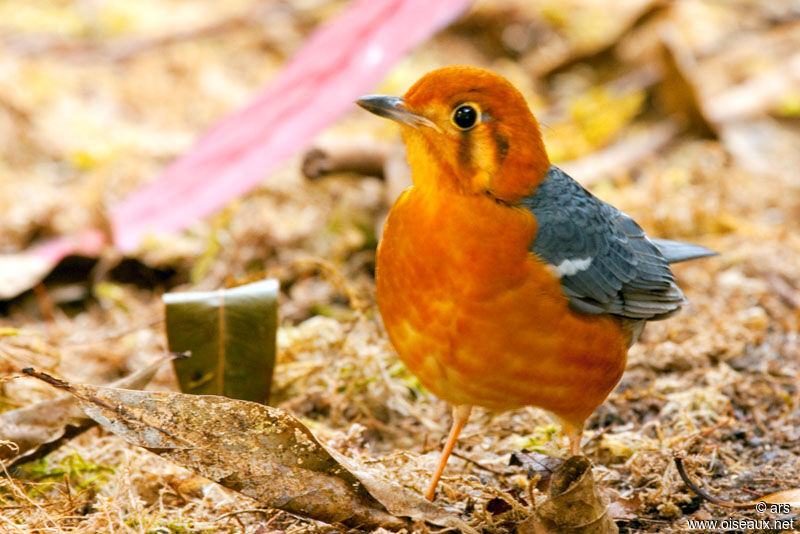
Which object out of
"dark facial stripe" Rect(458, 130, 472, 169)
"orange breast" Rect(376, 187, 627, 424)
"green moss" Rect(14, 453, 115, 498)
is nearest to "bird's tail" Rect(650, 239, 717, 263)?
"orange breast" Rect(376, 187, 627, 424)

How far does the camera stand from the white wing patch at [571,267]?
116 inches

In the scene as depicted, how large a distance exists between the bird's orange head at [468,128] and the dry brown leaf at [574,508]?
2.87 feet

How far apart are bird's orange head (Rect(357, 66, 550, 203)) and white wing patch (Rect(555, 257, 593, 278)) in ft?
0.85

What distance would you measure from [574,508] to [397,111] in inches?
51.2

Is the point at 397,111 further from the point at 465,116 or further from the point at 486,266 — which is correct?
the point at 486,266

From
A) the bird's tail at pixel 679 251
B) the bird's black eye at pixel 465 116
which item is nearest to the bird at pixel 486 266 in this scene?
the bird's black eye at pixel 465 116

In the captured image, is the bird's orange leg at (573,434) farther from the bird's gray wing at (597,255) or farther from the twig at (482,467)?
the bird's gray wing at (597,255)

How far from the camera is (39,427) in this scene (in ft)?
9.98

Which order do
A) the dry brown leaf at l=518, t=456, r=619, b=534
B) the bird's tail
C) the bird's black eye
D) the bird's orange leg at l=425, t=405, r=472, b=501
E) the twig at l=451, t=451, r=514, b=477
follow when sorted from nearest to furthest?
1. the dry brown leaf at l=518, t=456, r=619, b=534
2. the bird's black eye
3. the bird's orange leg at l=425, t=405, r=472, b=501
4. the twig at l=451, t=451, r=514, b=477
5. the bird's tail

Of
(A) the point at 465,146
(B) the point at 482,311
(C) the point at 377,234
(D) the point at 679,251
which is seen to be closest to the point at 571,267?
(B) the point at 482,311

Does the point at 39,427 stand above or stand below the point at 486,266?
below

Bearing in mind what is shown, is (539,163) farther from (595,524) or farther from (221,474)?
(221,474)

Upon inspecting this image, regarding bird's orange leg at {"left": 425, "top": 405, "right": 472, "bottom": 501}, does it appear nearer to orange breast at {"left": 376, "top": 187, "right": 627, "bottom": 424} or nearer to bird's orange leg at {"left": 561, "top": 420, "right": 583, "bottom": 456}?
orange breast at {"left": 376, "top": 187, "right": 627, "bottom": 424}

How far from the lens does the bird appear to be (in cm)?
280
